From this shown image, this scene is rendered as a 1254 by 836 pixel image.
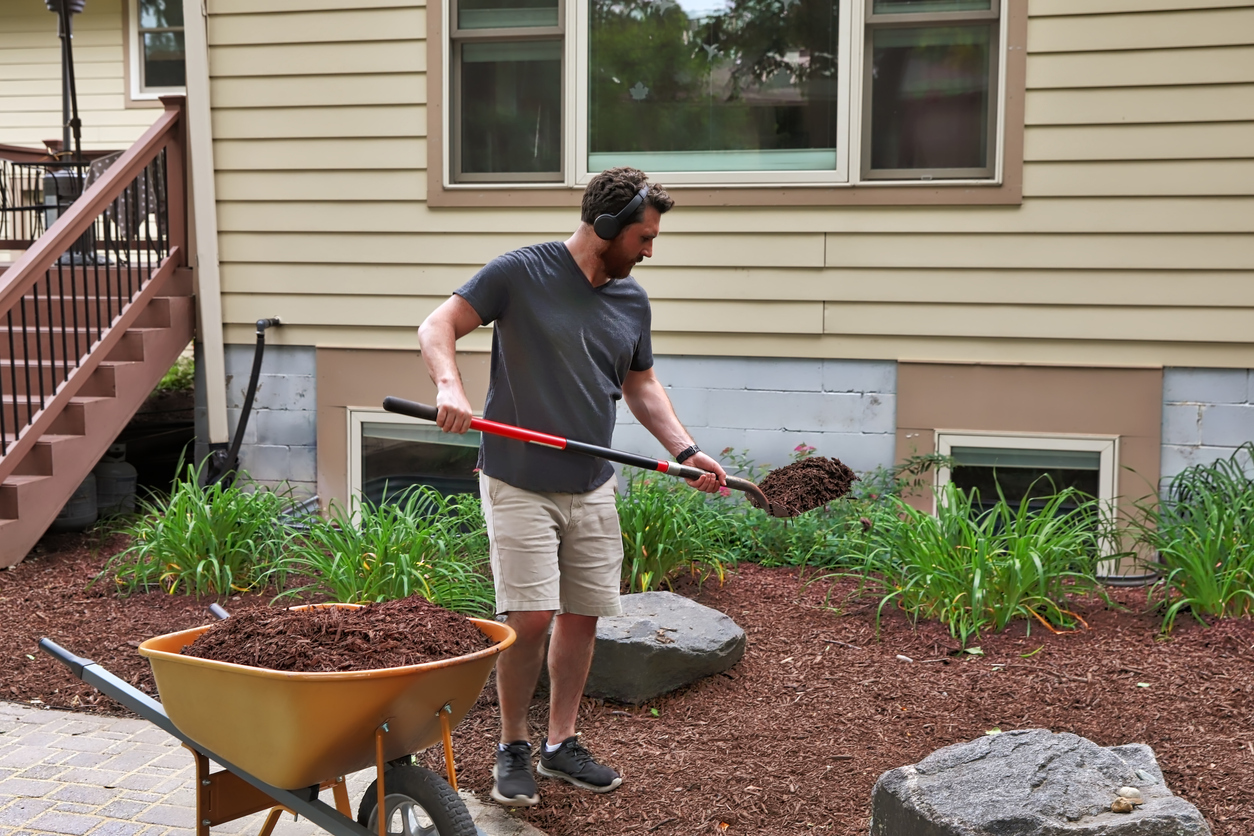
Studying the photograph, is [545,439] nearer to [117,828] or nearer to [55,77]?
[117,828]

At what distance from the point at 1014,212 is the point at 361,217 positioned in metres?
3.67

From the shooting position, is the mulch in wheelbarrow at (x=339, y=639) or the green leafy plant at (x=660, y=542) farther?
the green leafy plant at (x=660, y=542)

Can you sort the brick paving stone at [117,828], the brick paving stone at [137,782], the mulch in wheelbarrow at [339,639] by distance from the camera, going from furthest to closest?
the brick paving stone at [137,782] < the brick paving stone at [117,828] < the mulch in wheelbarrow at [339,639]

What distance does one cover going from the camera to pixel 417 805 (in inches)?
98.2

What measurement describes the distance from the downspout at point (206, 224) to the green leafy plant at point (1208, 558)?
518 cm

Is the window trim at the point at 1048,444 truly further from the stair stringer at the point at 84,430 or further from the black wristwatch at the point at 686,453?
the stair stringer at the point at 84,430

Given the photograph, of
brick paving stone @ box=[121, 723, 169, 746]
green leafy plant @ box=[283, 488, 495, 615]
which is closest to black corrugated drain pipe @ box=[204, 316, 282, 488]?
green leafy plant @ box=[283, 488, 495, 615]

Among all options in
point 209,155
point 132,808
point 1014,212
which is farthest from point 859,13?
point 132,808

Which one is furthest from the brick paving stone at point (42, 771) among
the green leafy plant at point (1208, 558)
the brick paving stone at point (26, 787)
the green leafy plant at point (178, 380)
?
the green leafy plant at point (178, 380)

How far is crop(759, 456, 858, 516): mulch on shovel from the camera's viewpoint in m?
3.83

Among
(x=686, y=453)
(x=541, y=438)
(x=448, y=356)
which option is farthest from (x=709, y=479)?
(x=448, y=356)

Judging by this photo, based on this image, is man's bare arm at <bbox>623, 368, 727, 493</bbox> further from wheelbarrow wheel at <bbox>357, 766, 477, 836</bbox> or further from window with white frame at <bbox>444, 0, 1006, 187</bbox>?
window with white frame at <bbox>444, 0, 1006, 187</bbox>

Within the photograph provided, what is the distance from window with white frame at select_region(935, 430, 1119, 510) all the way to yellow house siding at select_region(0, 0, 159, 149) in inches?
351

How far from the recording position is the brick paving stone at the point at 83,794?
10.9ft
